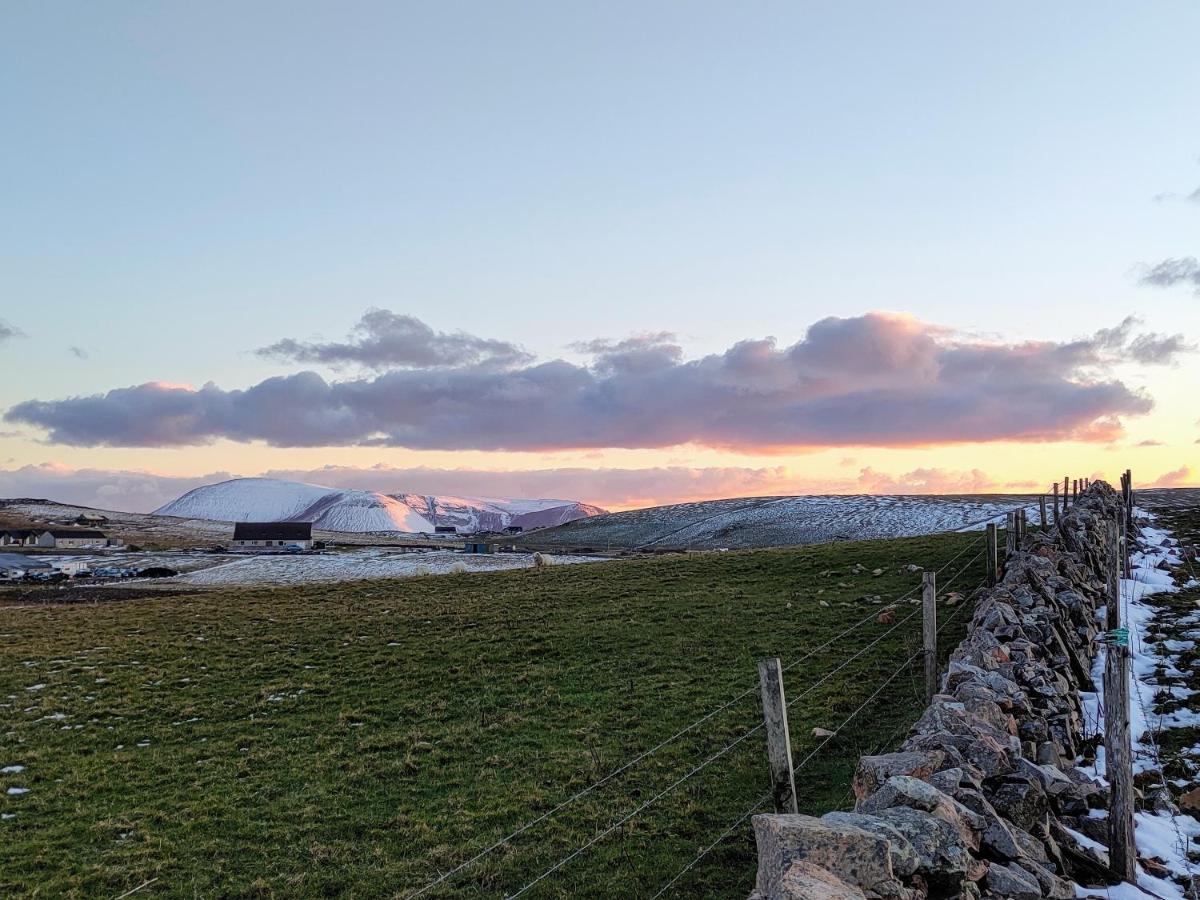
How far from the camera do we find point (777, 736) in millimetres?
9211

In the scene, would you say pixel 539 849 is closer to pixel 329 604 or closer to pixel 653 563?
pixel 329 604

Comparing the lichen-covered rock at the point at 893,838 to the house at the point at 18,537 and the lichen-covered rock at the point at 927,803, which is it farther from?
the house at the point at 18,537

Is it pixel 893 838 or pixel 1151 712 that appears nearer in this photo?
pixel 893 838

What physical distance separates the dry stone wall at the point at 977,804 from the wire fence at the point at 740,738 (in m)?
2.98

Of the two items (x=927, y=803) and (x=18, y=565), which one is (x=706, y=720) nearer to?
(x=927, y=803)

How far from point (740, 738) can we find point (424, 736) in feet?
27.8

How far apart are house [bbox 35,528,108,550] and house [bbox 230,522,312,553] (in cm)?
2176

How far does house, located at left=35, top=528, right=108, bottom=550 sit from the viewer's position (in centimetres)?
13538

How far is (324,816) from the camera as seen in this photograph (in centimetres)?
1411

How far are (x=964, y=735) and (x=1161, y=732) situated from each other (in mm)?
7231

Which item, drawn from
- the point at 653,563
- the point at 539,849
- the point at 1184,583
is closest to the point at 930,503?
the point at 653,563

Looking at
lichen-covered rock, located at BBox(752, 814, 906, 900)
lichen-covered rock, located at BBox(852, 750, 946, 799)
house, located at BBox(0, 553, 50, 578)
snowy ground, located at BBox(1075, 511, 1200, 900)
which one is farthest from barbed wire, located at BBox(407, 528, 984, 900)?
house, located at BBox(0, 553, 50, 578)

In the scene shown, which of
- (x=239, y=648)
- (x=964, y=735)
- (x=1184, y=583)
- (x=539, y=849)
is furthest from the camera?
(x=239, y=648)

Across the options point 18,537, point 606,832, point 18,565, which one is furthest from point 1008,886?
point 18,537
